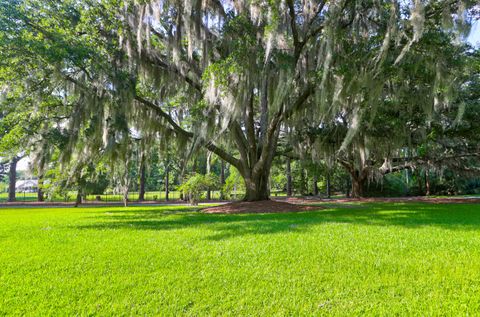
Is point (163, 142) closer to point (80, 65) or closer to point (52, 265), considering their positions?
point (80, 65)

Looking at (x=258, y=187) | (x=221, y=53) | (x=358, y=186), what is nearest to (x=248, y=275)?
(x=221, y=53)

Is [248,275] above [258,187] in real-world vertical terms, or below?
below

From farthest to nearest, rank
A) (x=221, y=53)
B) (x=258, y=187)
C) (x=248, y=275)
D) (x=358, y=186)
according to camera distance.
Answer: (x=358, y=186) < (x=258, y=187) < (x=221, y=53) < (x=248, y=275)

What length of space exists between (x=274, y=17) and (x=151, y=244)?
546cm

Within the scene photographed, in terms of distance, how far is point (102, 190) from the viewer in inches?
1134

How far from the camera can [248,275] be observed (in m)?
2.94

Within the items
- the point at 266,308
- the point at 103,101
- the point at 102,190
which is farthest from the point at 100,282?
the point at 102,190

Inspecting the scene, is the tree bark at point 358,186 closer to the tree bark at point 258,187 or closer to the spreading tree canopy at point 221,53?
the spreading tree canopy at point 221,53

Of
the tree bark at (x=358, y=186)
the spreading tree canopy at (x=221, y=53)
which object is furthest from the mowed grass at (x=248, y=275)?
the tree bark at (x=358, y=186)

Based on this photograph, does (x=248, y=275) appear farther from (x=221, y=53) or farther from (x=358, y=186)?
(x=358, y=186)

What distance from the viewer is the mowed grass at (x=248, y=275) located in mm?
2279

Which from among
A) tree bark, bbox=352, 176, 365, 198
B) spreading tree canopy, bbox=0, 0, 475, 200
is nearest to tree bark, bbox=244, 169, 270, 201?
spreading tree canopy, bbox=0, 0, 475, 200

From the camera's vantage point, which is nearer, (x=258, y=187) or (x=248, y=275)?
(x=248, y=275)

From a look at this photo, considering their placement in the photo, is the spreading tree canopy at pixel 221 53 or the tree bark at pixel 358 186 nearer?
the spreading tree canopy at pixel 221 53
